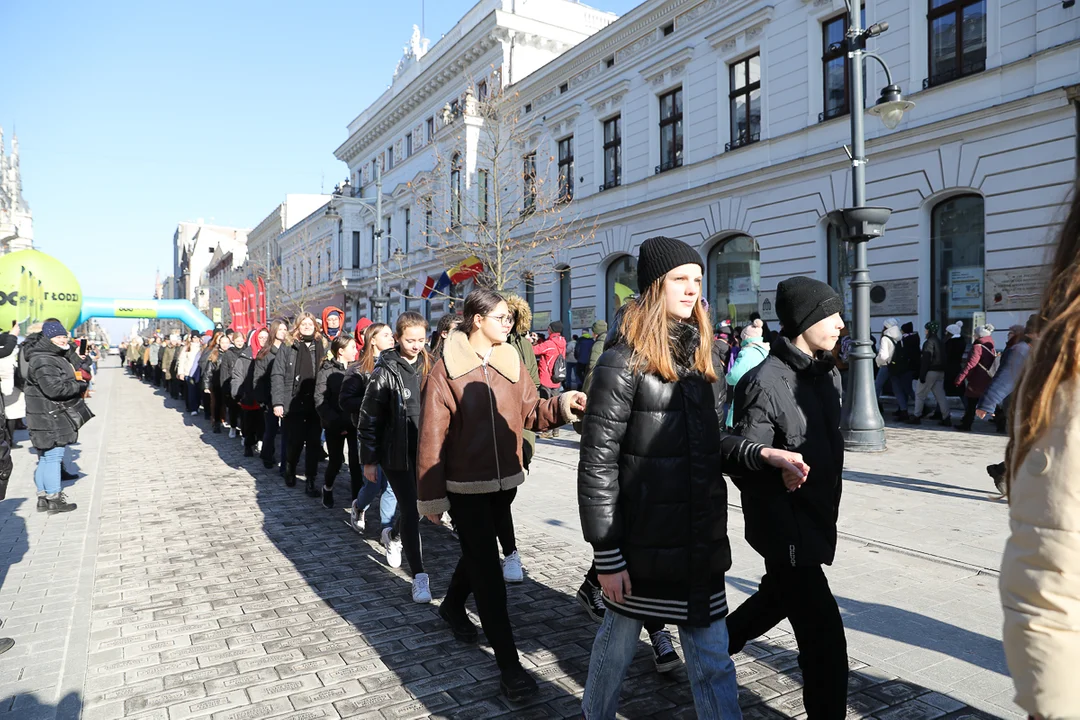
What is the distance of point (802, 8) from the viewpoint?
17109mm

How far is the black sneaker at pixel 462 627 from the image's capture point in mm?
3951

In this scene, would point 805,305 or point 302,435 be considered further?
point 302,435

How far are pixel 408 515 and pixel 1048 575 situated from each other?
12.7 ft

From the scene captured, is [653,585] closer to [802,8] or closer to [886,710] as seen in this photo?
[886,710]

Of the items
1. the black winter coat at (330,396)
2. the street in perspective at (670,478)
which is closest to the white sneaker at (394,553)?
the street in perspective at (670,478)

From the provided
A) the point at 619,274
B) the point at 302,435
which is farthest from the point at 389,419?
the point at 619,274

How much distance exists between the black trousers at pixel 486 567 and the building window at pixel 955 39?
1493cm

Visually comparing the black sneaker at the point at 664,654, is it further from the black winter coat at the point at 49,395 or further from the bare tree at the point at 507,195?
the bare tree at the point at 507,195

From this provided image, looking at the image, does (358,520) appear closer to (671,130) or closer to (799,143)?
(799,143)

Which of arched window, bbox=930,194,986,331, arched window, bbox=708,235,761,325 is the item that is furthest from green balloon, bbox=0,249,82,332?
arched window, bbox=930,194,986,331

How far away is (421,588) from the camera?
4.64m

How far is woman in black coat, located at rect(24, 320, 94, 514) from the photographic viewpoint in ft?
23.4

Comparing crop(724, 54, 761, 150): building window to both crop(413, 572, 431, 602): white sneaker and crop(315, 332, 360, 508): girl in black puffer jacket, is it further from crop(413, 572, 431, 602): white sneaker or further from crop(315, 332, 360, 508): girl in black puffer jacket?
crop(413, 572, 431, 602): white sneaker

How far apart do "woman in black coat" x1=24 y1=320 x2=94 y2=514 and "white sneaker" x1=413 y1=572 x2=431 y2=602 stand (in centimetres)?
471
